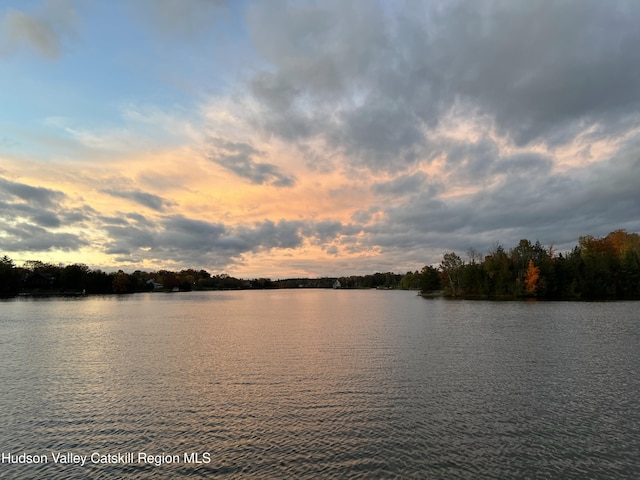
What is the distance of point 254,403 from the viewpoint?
57.7 feet

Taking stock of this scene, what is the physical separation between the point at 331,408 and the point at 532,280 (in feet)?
338

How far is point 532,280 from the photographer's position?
10325 centimetres

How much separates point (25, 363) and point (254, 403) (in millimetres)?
19021

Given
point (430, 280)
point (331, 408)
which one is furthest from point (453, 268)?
point (331, 408)

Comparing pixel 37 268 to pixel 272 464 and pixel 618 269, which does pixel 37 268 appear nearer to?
pixel 272 464

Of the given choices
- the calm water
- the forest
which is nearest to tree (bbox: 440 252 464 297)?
the forest

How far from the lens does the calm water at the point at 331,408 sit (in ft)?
39.0

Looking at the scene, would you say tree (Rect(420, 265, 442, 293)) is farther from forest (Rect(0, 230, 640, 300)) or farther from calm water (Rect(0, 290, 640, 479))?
calm water (Rect(0, 290, 640, 479))

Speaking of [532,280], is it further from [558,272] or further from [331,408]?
[331,408]

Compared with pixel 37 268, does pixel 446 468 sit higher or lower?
lower

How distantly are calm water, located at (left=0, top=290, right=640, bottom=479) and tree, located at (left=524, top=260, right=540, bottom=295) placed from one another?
76.1 m

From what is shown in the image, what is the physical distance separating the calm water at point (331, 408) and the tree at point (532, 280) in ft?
250

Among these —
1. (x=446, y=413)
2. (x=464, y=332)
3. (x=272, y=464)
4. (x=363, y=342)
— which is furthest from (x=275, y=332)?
(x=272, y=464)

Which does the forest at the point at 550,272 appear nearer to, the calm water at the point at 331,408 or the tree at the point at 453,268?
the tree at the point at 453,268
